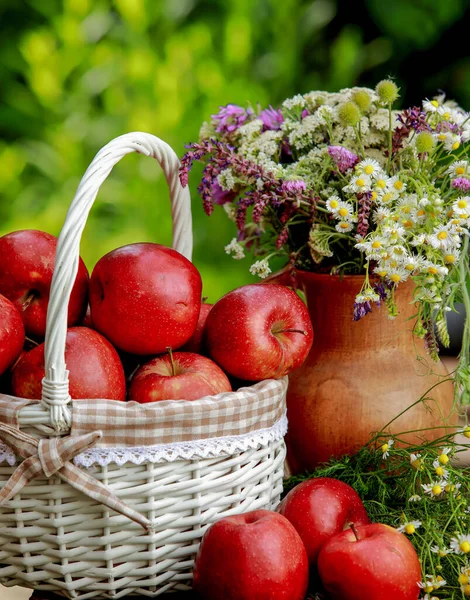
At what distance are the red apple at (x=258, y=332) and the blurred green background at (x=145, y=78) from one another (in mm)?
668

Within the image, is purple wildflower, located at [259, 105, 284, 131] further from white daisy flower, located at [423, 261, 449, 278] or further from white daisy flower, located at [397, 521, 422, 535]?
white daisy flower, located at [397, 521, 422, 535]

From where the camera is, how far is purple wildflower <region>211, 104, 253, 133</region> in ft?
4.05

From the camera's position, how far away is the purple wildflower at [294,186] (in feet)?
3.34

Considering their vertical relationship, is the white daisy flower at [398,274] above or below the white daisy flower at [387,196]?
below

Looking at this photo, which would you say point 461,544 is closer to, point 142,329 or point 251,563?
point 251,563

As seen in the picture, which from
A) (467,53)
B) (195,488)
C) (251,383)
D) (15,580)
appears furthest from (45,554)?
(467,53)

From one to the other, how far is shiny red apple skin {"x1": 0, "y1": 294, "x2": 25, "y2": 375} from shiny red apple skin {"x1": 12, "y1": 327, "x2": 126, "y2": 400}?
14mm

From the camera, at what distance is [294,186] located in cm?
102

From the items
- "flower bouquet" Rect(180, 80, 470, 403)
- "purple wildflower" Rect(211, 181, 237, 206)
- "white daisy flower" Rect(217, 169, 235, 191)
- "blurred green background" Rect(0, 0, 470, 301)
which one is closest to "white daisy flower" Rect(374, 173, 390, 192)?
"flower bouquet" Rect(180, 80, 470, 403)

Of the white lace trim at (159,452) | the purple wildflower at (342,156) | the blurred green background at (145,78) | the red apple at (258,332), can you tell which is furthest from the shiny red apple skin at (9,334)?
the blurred green background at (145,78)

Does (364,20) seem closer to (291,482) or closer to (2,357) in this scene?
(291,482)

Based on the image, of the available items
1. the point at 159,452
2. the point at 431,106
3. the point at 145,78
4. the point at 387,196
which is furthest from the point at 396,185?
the point at 145,78

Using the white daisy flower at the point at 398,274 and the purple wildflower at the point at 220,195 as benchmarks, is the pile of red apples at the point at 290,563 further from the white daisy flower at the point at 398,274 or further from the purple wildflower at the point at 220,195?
the purple wildflower at the point at 220,195

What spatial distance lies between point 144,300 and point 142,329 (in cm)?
4
